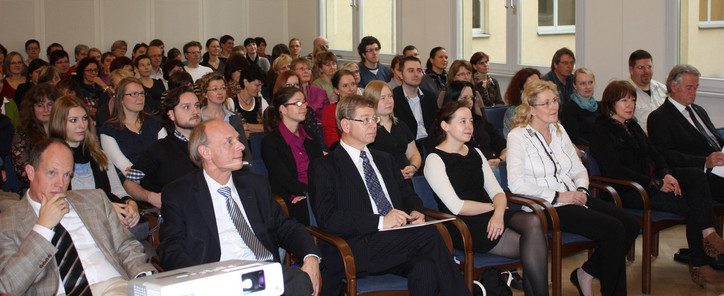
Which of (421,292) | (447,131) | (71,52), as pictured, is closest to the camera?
(421,292)

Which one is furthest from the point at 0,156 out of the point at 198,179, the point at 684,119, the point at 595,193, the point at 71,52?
the point at 71,52

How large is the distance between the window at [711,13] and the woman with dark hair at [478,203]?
345cm

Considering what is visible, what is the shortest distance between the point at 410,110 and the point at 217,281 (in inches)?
156

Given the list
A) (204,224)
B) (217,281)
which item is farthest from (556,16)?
(217,281)

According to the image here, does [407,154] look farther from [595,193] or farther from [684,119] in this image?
[684,119]

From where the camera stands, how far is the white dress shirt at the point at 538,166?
4.02 meters

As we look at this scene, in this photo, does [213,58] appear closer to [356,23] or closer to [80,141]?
[356,23]

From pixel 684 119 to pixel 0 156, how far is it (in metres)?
4.82

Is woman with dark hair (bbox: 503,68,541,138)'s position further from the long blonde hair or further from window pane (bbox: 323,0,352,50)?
window pane (bbox: 323,0,352,50)

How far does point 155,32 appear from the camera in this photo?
1141cm

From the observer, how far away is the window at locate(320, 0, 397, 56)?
10.2 meters

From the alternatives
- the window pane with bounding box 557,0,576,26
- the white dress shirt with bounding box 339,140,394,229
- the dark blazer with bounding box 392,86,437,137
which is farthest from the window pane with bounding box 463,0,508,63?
the white dress shirt with bounding box 339,140,394,229

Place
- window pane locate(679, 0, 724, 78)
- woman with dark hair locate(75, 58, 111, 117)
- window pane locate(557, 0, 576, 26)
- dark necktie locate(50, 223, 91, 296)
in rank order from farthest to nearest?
window pane locate(557, 0, 576, 26)
woman with dark hair locate(75, 58, 111, 117)
window pane locate(679, 0, 724, 78)
dark necktie locate(50, 223, 91, 296)

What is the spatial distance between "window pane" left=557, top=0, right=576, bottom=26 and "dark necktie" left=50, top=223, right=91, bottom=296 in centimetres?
621
